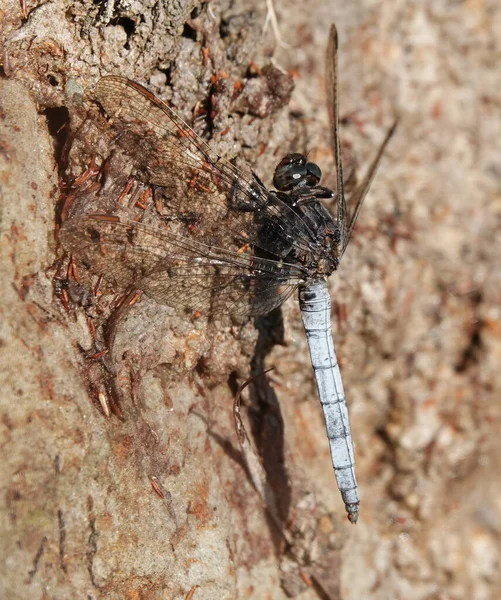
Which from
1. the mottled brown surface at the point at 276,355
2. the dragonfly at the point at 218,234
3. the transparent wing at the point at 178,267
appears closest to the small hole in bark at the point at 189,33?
the mottled brown surface at the point at 276,355

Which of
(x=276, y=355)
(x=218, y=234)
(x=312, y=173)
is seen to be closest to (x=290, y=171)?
(x=312, y=173)

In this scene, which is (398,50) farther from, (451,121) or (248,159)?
(248,159)

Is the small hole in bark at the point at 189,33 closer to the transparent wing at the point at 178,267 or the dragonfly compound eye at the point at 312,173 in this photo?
the dragonfly compound eye at the point at 312,173

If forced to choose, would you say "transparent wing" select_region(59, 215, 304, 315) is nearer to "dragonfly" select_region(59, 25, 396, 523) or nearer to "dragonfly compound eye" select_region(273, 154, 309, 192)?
"dragonfly" select_region(59, 25, 396, 523)

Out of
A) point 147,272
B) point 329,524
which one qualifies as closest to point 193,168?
point 147,272

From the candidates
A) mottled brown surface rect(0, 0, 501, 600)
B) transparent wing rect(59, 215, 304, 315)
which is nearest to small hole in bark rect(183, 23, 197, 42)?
mottled brown surface rect(0, 0, 501, 600)

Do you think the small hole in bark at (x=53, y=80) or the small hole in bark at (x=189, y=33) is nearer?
the small hole in bark at (x=53, y=80)

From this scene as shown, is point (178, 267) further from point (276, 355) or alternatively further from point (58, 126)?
point (276, 355)
